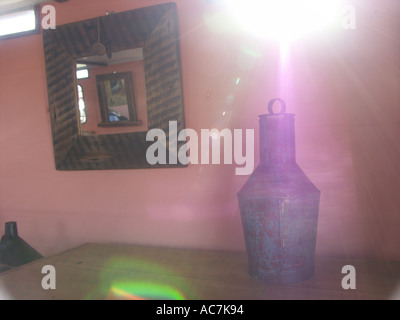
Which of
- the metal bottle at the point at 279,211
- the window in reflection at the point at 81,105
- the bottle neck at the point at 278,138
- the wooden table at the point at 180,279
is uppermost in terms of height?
the window in reflection at the point at 81,105

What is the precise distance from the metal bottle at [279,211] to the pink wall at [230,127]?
0.24 metres

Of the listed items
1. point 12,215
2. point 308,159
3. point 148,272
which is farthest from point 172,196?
point 12,215

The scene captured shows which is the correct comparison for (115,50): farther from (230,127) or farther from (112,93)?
(230,127)

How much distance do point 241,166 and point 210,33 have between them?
1.74 ft

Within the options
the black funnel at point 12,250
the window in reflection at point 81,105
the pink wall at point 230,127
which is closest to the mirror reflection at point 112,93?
the window in reflection at point 81,105

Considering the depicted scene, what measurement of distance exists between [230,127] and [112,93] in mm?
557

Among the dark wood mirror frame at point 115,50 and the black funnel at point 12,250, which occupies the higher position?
the dark wood mirror frame at point 115,50

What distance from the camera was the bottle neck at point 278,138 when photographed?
1079mm

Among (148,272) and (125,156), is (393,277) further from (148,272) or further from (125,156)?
(125,156)

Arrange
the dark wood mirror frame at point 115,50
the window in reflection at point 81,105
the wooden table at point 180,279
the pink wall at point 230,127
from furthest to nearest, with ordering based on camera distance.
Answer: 1. the window in reflection at point 81,105
2. the dark wood mirror frame at point 115,50
3. the pink wall at point 230,127
4. the wooden table at point 180,279

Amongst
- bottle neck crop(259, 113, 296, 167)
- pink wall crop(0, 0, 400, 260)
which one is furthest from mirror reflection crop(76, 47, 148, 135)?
bottle neck crop(259, 113, 296, 167)

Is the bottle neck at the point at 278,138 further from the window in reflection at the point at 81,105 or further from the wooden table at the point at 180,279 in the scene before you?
the window in reflection at the point at 81,105

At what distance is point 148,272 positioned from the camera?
1.22m

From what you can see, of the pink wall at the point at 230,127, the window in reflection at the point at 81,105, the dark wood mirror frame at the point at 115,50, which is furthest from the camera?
the window in reflection at the point at 81,105
